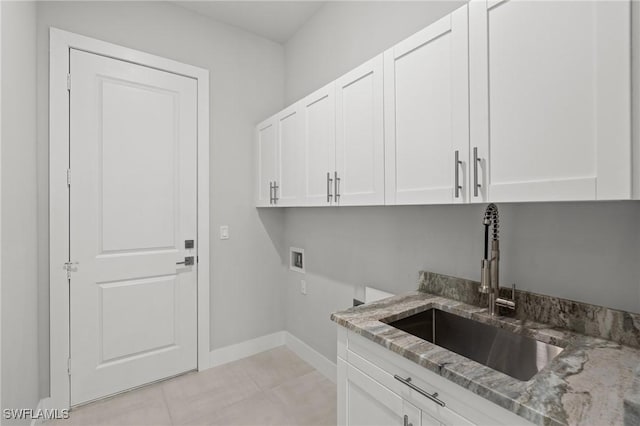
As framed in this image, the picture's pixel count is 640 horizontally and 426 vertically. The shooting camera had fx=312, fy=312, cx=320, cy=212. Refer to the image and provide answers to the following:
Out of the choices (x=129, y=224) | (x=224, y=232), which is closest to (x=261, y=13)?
(x=224, y=232)

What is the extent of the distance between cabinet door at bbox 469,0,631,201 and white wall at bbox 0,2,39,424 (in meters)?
1.96

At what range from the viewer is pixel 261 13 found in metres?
2.50

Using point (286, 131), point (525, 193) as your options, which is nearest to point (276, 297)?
point (286, 131)

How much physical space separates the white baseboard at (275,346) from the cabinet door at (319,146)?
1.30m

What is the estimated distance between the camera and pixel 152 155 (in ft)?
7.53

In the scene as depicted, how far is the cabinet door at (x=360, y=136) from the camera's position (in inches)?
59.2

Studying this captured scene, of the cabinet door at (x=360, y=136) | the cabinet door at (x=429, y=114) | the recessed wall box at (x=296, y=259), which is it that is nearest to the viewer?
the cabinet door at (x=429, y=114)

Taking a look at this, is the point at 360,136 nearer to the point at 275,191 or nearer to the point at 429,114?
the point at 429,114

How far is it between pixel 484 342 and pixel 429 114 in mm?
961

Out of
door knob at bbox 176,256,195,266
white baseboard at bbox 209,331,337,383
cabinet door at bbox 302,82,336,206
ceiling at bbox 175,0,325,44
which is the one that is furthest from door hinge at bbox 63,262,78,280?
ceiling at bbox 175,0,325,44

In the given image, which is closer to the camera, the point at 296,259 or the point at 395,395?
the point at 395,395

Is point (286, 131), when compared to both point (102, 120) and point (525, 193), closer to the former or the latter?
point (102, 120)

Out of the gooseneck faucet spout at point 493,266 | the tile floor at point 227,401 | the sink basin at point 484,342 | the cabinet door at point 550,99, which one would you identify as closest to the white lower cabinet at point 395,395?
the sink basin at point 484,342

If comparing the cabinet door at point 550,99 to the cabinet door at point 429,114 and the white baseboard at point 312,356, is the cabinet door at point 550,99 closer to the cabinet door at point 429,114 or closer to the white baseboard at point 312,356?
the cabinet door at point 429,114
